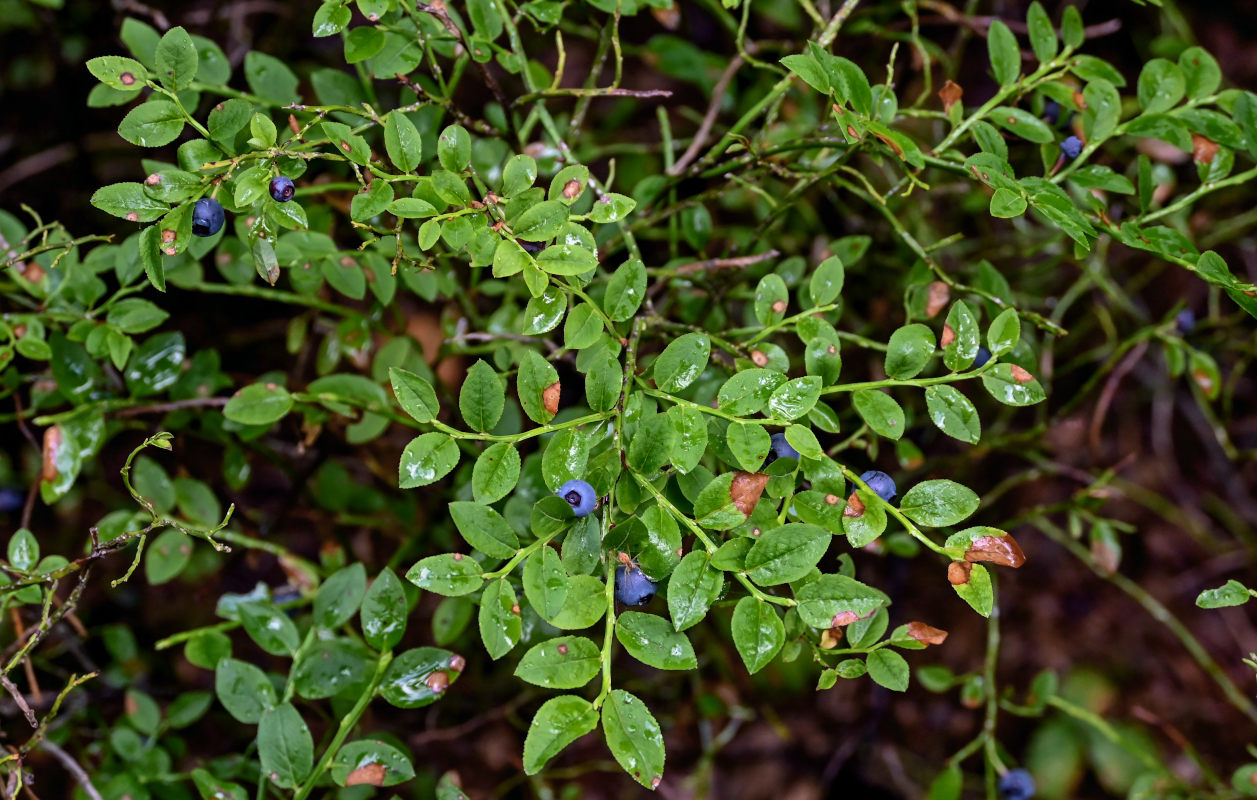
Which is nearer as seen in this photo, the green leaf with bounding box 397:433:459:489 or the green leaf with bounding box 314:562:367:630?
the green leaf with bounding box 397:433:459:489

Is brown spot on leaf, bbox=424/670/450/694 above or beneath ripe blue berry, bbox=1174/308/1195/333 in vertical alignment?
beneath

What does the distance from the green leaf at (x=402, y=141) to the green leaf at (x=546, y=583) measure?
0.41 metres

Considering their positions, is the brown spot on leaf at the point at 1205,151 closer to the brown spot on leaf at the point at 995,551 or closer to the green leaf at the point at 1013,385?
the green leaf at the point at 1013,385

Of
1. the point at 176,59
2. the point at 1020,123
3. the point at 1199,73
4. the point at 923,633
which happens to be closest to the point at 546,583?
the point at 923,633

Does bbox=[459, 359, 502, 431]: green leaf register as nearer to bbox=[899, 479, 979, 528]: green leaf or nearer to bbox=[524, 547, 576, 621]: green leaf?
bbox=[524, 547, 576, 621]: green leaf

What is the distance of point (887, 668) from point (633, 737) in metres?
0.28

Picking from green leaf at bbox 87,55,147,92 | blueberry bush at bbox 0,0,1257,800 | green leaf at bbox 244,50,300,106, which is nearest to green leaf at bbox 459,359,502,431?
blueberry bush at bbox 0,0,1257,800

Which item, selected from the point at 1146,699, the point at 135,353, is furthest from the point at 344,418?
the point at 1146,699

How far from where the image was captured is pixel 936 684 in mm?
1377

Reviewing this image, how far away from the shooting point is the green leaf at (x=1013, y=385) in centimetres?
90

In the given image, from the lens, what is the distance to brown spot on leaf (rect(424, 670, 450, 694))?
1.03m

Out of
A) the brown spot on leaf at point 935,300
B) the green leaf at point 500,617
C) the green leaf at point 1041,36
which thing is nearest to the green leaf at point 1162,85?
the green leaf at point 1041,36

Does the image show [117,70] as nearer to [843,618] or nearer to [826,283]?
[826,283]

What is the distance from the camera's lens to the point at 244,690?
108cm
